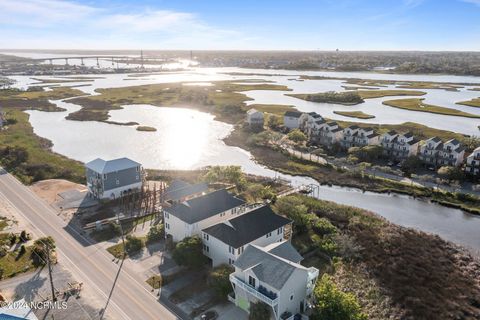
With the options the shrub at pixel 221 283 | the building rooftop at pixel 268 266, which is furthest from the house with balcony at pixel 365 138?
the shrub at pixel 221 283

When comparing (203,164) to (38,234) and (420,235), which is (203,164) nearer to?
(38,234)

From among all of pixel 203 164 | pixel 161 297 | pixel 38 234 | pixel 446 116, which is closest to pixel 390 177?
pixel 203 164

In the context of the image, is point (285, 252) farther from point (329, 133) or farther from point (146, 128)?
point (146, 128)

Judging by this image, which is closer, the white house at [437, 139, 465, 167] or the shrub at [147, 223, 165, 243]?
the shrub at [147, 223, 165, 243]

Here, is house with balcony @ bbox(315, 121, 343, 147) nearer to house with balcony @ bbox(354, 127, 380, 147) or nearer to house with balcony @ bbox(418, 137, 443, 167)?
house with balcony @ bbox(354, 127, 380, 147)

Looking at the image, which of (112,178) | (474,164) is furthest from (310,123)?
(112,178)

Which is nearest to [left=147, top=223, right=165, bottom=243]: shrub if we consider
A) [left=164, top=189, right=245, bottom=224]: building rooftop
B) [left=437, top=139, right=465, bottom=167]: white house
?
[left=164, top=189, right=245, bottom=224]: building rooftop

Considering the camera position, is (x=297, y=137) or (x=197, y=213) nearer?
(x=197, y=213)
